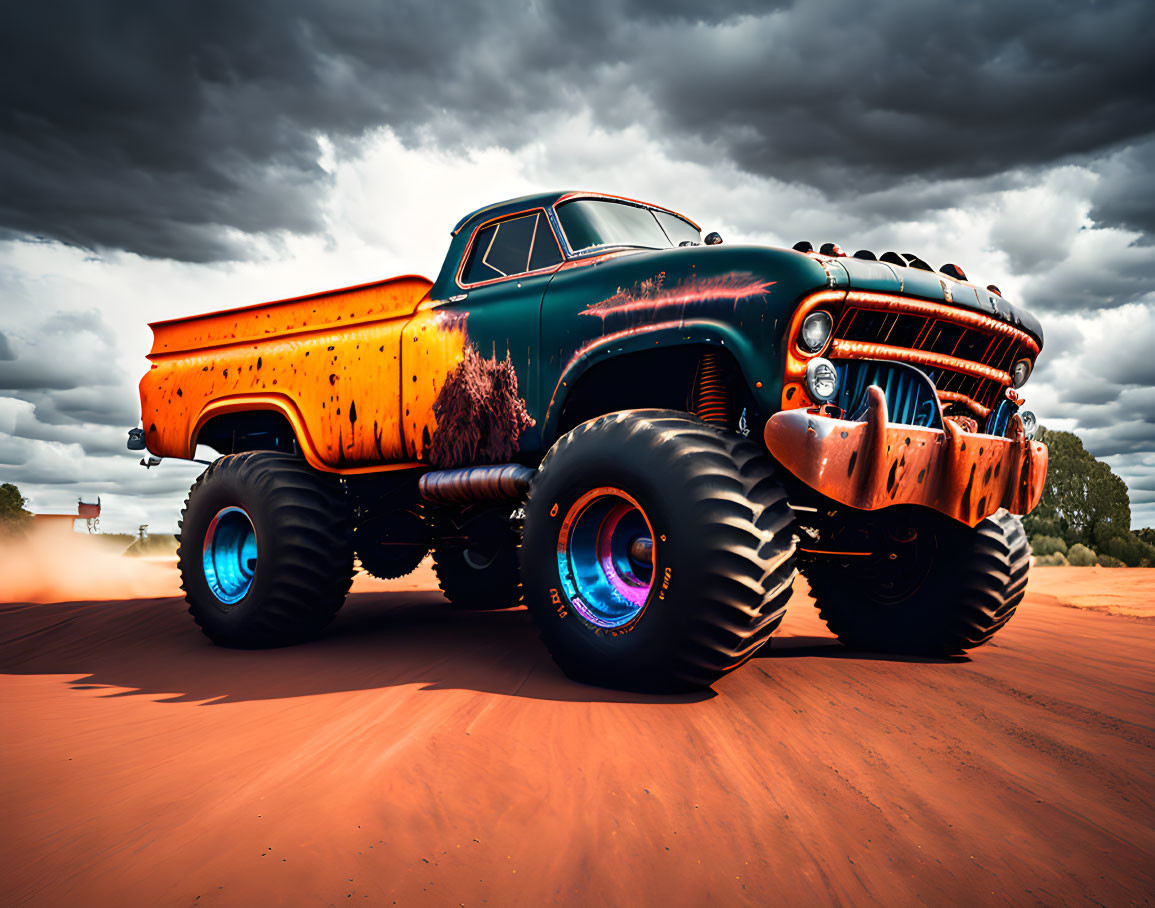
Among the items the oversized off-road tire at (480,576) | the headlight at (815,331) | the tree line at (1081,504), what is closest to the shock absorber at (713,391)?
the headlight at (815,331)

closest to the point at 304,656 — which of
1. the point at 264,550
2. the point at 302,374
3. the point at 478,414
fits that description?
the point at 264,550

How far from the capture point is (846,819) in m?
2.38

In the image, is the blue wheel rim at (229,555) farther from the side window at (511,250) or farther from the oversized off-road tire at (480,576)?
the side window at (511,250)

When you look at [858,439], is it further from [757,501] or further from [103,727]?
[103,727]

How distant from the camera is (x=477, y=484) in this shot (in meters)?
4.86

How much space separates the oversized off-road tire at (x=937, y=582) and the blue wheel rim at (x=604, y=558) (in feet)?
5.00

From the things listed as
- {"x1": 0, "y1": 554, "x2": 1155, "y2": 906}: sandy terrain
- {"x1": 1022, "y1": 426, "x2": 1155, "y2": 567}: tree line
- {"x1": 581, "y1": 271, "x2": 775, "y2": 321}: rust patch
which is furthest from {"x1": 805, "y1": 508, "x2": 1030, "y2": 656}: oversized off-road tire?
{"x1": 1022, "y1": 426, "x2": 1155, "y2": 567}: tree line

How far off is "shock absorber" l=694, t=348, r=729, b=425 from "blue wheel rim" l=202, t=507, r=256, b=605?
3.63 meters

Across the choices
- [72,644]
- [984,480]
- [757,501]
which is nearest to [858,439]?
[757,501]

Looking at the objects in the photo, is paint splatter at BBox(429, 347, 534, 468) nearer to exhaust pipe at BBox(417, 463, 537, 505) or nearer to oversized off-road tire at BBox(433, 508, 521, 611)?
exhaust pipe at BBox(417, 463, 537, 505)

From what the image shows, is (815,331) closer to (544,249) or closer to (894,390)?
(894,390)

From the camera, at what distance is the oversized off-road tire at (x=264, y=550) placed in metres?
5.51

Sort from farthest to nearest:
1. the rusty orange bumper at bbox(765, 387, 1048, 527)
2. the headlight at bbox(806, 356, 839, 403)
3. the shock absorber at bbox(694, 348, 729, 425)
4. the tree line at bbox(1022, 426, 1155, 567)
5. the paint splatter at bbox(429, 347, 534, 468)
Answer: the tree line at bbox(1022, 426, 1155, 567) < the paint splatter at bbox(429, 347, 534, 468) < the shock absorber at bbox(694, 348, 729, 425) < the headlight at bbox(806, 356, 839, 403) < the rusty orange bumper at bbox(765, 387, 1048, 527)

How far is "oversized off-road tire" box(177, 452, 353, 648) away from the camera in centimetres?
551
